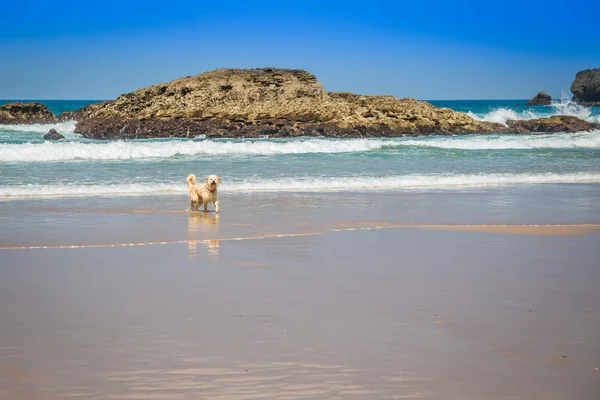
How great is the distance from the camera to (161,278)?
22.9ft

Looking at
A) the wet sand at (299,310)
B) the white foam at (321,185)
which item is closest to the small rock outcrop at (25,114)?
the white foam at (321,185)

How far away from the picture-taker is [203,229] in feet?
33.9

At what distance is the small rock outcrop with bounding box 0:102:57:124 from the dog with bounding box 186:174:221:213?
43945 mm

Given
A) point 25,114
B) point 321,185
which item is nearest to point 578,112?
point 25,114

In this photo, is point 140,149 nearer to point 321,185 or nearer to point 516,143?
point 321,185

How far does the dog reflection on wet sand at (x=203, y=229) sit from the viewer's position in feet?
28.1

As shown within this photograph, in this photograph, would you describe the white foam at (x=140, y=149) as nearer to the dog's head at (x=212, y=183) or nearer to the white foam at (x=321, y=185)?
the white foam at (x=321, y=185)

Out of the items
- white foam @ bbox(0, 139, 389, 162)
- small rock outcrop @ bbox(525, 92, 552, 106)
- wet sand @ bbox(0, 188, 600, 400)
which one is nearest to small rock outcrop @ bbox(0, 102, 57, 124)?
white foam @ bbox(0, 139, 389, 162)

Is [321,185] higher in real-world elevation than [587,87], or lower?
lower

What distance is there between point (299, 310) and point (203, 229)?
4731mm

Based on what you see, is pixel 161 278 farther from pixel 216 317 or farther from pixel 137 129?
pixel 137 129

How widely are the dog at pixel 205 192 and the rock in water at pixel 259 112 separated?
27203 millimetres

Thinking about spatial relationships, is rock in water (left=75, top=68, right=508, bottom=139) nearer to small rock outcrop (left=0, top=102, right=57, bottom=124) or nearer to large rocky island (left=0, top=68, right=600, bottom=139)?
large rocky island (left=0, top=68, right=600, bottom=139)

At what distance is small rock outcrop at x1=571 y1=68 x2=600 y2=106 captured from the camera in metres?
118
